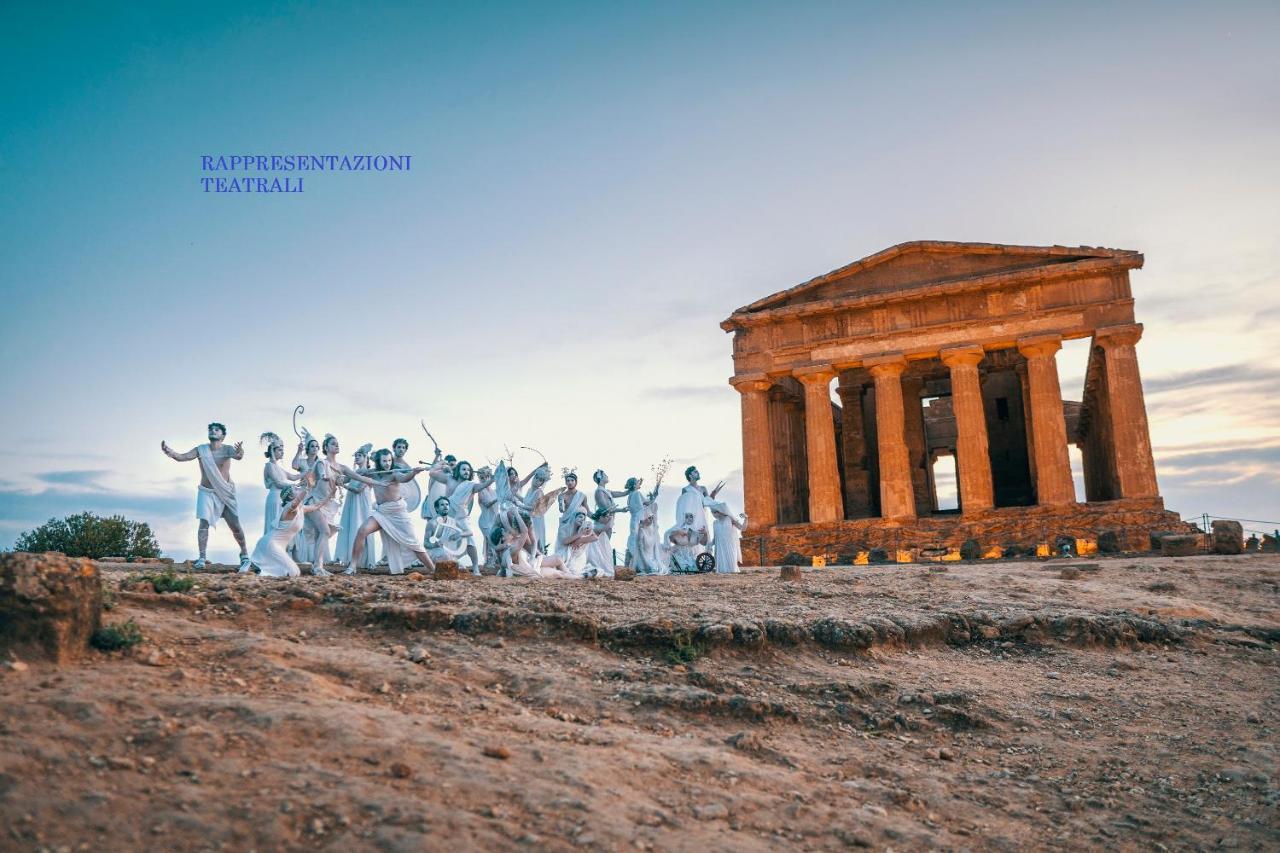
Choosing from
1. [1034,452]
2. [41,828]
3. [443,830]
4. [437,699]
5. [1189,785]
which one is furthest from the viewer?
[1034,452]

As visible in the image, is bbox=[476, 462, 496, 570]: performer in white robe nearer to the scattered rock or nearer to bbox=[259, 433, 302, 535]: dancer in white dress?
bbox=[259, 433, 302, 535]: dancer in white dress

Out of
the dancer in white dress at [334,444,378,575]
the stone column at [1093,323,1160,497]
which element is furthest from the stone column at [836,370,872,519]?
the dancer in white dress at [334,444,378,575]

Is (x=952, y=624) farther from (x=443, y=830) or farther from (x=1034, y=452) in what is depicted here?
(x=1034, y=452)

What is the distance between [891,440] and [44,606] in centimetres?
2650

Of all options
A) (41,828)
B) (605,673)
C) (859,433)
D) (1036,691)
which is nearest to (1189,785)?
(1036,691)

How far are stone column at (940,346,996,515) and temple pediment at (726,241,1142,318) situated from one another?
2333 millimetres

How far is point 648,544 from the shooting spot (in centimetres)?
2152

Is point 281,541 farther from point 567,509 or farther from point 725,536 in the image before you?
point 725,536

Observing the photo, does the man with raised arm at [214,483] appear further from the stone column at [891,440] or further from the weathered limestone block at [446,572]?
the stone column at [891,440]

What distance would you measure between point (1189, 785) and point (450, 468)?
13.1m

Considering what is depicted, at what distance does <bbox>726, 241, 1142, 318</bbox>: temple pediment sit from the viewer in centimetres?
2756

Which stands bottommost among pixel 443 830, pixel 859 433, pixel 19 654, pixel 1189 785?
pixel 1189 785

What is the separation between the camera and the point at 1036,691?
9.02 metres

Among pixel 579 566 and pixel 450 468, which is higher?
pixel 450 468
